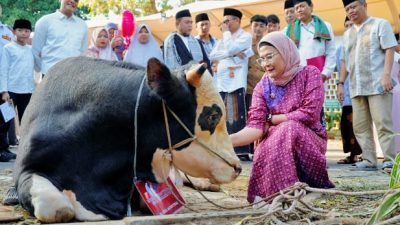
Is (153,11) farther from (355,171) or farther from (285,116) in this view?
(285,116)

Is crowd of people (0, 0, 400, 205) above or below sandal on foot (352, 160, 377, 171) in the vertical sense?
above

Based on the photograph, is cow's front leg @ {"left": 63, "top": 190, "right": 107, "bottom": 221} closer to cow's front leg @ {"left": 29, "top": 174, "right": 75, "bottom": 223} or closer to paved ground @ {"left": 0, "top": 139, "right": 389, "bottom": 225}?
cow's front leg @ {"left": 29, "top": 174, "right": 75, "bottom": 223}

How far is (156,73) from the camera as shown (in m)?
3.56

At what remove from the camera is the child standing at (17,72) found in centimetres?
813

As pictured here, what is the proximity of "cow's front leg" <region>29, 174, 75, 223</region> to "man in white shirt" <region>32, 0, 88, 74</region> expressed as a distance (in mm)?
3872

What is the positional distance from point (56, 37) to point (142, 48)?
1.18m

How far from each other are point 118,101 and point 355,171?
3737mm

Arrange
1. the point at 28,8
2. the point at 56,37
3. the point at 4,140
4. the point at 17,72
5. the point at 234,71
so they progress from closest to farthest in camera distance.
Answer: the point at 56,37, the point at 234,71, the point at 4,140, the point at 17,72, the point at 28,8

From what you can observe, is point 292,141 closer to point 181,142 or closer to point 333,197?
point 333,197

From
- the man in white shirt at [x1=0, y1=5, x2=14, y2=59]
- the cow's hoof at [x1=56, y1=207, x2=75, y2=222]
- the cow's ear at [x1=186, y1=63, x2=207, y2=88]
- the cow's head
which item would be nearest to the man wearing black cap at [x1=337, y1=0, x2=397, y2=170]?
the cow's head

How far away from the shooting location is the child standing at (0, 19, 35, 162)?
813 cm

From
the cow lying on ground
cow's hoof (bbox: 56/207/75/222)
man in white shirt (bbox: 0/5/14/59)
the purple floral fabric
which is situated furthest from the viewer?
man in white shirt (bbox: 0/5/14/59)

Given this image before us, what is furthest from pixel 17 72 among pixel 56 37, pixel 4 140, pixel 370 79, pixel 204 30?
pixel 370 79

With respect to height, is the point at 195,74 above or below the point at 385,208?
→ above
